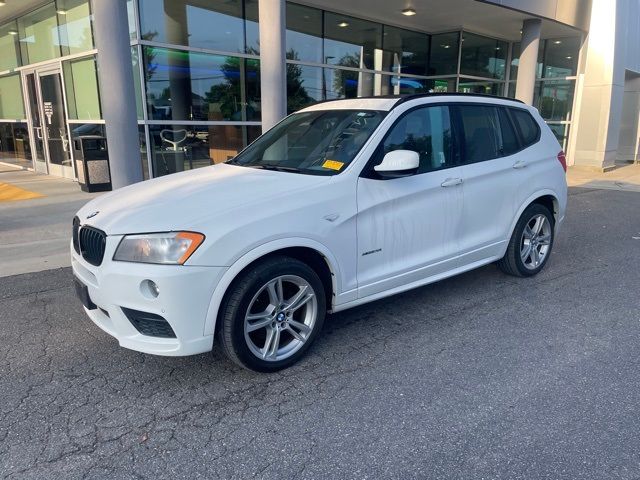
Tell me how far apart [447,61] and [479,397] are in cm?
1556

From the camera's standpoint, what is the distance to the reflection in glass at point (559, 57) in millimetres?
16844

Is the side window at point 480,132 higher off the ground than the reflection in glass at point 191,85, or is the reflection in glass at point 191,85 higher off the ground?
the reflection in glass at point 191,85

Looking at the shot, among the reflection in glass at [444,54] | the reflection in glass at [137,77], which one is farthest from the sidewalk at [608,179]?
the reflection in glass at [137,77]

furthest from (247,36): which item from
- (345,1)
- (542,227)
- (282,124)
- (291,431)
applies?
(291,431)

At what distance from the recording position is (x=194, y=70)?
10625 millimetres

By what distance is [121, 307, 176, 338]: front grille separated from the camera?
2.95m

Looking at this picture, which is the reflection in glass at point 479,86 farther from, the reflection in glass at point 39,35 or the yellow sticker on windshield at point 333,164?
the yellow sticker on windshield at point 333,164

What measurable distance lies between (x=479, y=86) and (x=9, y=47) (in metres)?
14.9

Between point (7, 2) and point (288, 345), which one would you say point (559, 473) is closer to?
point (288, 345)

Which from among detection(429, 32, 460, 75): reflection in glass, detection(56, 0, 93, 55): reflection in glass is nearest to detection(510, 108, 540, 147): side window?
detection(56, 0, 93, 55): reflection in glass

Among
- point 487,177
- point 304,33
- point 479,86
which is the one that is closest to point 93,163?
point 304,33

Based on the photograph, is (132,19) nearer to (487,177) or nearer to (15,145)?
(15,145)

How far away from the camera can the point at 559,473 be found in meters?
2.48

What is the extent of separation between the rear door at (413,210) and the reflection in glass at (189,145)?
648cm
